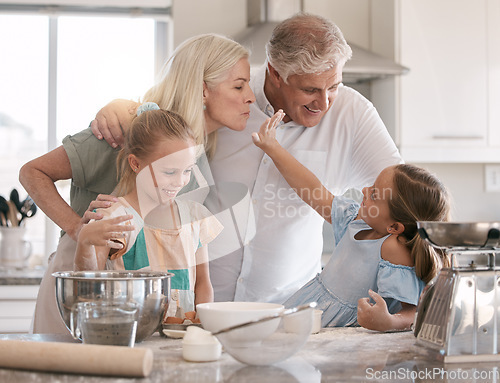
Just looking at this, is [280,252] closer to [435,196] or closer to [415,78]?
[435,196]

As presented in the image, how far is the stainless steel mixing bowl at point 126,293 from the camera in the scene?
956 mm

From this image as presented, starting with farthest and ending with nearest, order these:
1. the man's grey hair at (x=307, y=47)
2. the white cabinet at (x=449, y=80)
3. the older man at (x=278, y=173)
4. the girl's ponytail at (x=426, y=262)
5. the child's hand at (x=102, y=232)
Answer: the white cabinet at (x=449, y=80) → the older man at (x=278, y=173) → the man's grey hair at (x=307, y=47) → the girl's ponytail at (x=426, y=262) → the child's hand at (x=102, y=232)

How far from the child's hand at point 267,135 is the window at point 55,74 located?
58.7 inches

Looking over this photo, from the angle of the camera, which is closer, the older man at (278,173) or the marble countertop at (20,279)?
the older man at (278,173)

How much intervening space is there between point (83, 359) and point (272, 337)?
0.26m

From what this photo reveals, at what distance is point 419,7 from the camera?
2.73 metres

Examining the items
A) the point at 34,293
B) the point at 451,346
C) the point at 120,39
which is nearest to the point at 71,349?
the point at 451,346

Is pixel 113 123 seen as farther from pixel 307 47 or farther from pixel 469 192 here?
pixel 469 192

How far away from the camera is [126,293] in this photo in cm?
96

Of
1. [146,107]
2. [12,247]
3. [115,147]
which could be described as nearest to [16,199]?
[12,247]

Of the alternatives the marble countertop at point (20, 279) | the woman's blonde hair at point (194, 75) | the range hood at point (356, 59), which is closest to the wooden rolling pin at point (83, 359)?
the woman's blonde hair at point (194, 75)

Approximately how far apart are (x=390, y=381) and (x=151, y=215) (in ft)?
2.69

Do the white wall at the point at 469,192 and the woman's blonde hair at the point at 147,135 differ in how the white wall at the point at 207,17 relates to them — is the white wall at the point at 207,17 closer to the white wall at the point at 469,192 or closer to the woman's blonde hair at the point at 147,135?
the white wall at the point at 469,192

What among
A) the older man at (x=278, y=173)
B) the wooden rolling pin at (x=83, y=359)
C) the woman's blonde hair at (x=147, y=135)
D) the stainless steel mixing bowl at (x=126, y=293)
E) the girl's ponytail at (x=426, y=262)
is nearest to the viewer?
the wooden rolling pin at (x=83, y=359)
